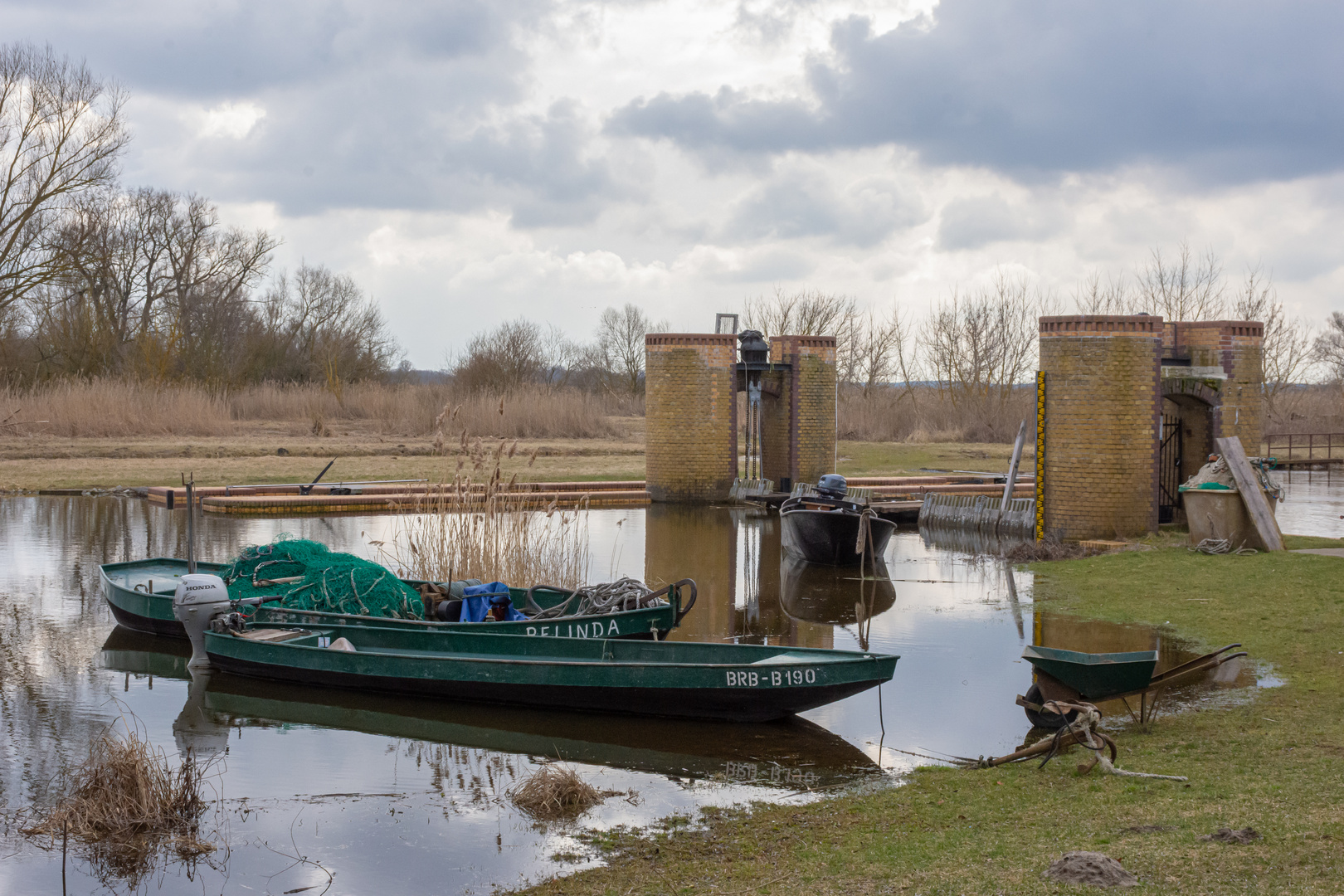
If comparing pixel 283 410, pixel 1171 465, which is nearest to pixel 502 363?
pixel 283 410

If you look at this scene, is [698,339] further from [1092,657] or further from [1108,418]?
[1092,657]

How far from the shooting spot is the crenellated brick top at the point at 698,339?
26.9 meters

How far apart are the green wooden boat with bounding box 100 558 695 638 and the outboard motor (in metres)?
0.45

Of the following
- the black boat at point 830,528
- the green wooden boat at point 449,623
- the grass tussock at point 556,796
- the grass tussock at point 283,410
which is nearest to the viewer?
the grass tussock at point 556,796

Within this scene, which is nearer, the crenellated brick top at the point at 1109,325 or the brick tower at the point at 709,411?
the crenellated brick top at the point at 1109,325

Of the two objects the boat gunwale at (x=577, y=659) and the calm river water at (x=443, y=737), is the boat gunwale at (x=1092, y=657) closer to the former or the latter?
the calm river water at (x=443, y=737)

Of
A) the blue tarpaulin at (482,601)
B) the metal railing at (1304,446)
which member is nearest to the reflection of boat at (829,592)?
the blue tarpaulin at (482,601)

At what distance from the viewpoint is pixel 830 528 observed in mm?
17094

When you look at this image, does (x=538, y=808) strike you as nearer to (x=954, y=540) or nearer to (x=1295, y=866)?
(x=1295, y=866)

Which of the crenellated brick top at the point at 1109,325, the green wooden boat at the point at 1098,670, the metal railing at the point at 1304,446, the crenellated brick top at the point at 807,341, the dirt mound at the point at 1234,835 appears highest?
the crenellated brick top at the point at 807,341

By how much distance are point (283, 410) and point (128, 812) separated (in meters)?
41.1

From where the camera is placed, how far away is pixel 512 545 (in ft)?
45.4

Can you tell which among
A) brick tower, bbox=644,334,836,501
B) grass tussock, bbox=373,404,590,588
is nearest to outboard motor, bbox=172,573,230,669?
grass tussock, bbox=373,404,590,588

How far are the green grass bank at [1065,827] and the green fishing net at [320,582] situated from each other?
18.5ft
